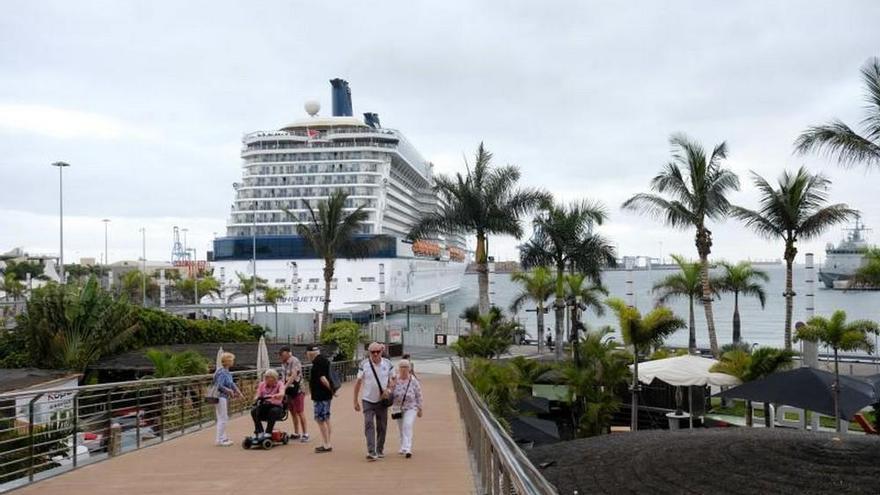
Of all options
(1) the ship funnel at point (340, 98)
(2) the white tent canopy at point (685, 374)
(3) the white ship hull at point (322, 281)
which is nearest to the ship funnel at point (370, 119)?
(1) the ship funnel at point (340, 98)

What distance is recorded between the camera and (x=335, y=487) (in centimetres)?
736

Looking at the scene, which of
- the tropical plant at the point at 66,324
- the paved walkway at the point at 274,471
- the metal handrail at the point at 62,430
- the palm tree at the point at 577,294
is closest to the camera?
the paved walkway at the point at 274,471

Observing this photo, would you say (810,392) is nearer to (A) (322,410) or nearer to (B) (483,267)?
(A) (322,410)

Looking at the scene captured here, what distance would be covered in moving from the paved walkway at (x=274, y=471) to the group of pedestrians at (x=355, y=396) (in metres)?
0.28

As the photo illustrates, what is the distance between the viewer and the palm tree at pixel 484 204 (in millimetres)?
32969

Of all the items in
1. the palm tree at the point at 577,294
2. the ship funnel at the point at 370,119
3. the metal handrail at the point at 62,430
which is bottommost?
the metal handrail at the point at 62,430

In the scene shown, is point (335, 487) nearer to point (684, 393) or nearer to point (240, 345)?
point (684, 393)

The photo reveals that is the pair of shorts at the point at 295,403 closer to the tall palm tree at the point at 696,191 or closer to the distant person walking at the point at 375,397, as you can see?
the distant person walking at the point at 375,397

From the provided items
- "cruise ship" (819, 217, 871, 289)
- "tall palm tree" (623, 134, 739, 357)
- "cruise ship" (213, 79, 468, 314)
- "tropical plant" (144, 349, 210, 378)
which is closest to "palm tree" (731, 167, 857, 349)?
"tall palm tree" (623, 134, 739, 357)

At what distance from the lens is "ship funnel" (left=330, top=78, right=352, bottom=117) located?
81750mm

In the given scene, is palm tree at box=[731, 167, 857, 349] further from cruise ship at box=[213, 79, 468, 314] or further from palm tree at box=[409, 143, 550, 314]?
cruise ship at box=[213, 79, 468, 314]

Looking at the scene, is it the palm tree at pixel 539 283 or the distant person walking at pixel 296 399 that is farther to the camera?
the palm tree at pixel 539 283

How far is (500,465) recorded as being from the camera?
5340 millimetres

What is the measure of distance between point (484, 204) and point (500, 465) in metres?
27.8
